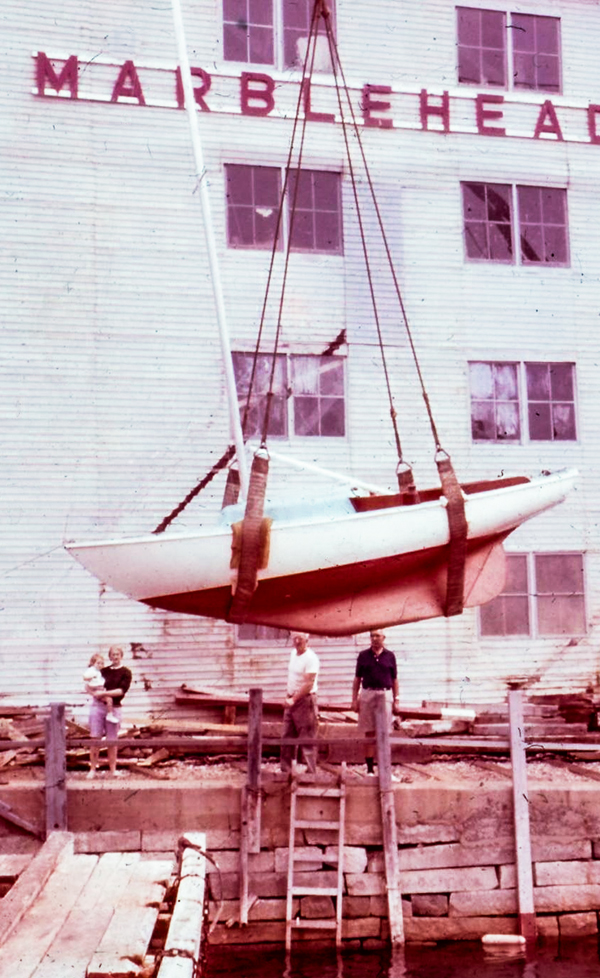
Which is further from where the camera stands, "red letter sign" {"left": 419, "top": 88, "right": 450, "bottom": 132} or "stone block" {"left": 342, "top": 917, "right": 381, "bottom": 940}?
"red letter sign" {"left": 419, "top": 88, "right": 450, "bottom": 132}

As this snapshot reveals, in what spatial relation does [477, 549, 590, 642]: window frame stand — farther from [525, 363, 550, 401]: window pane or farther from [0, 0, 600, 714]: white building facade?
[525, 363, 550, 401]: window pane

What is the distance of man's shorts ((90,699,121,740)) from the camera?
16781 millimetres

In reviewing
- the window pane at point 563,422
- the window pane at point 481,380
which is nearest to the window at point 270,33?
the window pane at point 481,380

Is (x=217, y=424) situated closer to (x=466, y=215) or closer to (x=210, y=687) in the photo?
(x=210, y=687)

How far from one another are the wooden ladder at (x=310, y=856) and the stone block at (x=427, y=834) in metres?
0.83

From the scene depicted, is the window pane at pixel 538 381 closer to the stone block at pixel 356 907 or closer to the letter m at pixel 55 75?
the letter m at pixel 55 75

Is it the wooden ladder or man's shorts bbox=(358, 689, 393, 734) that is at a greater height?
man's shorts bbox=(358, 689, 393, 734)

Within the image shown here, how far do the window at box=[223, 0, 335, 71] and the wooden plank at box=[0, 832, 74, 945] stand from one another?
15.8 meters

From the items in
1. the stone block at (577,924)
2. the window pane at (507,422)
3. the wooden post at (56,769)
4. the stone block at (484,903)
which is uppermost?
the window pane at (507,422)

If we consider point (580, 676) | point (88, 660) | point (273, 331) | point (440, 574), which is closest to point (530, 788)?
point (440, 574)

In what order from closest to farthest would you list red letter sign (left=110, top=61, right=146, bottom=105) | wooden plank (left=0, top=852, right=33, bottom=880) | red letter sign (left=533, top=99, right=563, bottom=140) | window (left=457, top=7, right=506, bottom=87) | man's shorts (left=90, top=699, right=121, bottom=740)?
wooden plank (left=0, top=852, right=33, bottom=880) → man's shorts (left=90, top=699, right=121, bottom=740) → red letter sign (left=110, top=61, right=146, bottom=105) → window (left=457, top=7, right=506, bottom=87) → red letter sign (left=533, top=99, right=563, bottom=140)

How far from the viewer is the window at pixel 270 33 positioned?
21047 mm

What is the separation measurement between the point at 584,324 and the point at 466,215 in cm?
289

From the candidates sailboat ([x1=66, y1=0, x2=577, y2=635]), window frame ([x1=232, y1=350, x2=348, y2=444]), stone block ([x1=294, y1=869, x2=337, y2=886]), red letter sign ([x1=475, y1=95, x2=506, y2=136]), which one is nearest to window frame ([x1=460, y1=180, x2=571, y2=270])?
red letter sign ([x1=475, y1=95, x2=506, y2=136])
